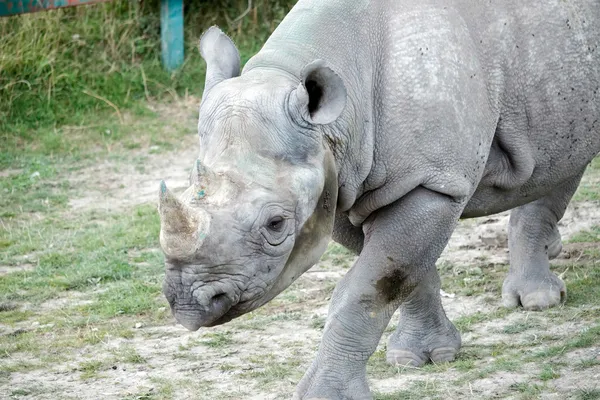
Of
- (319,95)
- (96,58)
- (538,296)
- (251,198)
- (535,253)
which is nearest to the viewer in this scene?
(251,198)

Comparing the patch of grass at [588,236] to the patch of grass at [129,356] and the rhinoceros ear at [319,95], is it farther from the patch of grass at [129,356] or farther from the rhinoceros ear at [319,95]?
the rhinoceros ear at [319,95]

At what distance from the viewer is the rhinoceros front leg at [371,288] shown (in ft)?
15.9

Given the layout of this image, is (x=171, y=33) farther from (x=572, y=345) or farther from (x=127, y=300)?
(x=572, y=345)

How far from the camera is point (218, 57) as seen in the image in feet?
16.0

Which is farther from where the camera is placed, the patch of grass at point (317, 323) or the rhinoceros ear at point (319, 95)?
the patch of grass at point (317, 323)

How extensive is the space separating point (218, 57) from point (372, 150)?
74 centimetres

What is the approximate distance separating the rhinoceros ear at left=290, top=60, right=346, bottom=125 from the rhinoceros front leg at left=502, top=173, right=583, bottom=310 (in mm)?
2183

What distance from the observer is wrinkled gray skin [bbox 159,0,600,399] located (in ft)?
13.8

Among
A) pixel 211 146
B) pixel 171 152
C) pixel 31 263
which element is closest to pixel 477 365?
pixel 211 146

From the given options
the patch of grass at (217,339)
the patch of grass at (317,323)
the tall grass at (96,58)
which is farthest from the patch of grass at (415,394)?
the tall grass at (96,58)

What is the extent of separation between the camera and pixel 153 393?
17.5 ft

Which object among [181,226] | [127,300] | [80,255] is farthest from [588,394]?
[80,255]

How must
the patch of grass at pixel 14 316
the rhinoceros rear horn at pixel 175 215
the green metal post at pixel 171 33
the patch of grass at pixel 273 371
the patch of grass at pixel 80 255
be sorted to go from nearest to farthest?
the rhinoceros rear horn at pixel 175 215 < the patch of grass at pixel 273 371 < the patch of grass at pixel 14 316 < the patch of grass at pixel 80 255 < the green metal post at pixel 171 33

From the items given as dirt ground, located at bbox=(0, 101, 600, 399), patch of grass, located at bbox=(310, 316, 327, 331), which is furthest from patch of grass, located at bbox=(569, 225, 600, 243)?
patch of grass, located at bbox=(310, 316, 327, 331)
